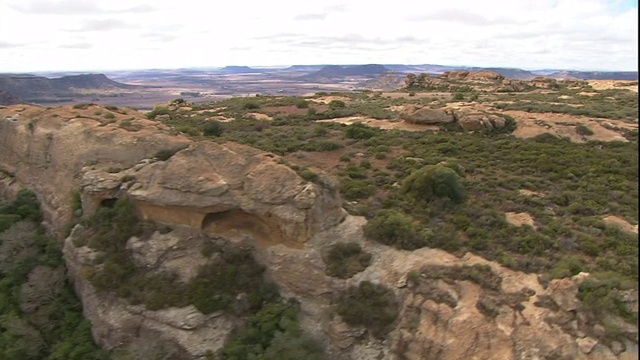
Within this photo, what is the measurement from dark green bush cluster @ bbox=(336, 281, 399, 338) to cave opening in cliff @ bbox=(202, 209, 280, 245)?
4592 millimetres

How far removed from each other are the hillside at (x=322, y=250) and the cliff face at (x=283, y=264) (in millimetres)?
66

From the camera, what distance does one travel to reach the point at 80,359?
19141 millimetres

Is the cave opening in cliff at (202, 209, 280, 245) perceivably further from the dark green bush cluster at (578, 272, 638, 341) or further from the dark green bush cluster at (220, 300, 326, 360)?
the dark green bush cluster at (578, 272, 638, 341)

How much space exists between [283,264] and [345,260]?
104 inches

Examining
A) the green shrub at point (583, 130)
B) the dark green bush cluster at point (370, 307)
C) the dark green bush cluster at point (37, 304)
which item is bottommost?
the dark green bush cluster at point (37, 304)

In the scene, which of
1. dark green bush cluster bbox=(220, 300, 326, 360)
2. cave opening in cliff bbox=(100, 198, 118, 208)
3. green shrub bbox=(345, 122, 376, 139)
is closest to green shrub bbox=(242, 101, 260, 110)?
green shrub bbox=(345, 122, 376, 139)

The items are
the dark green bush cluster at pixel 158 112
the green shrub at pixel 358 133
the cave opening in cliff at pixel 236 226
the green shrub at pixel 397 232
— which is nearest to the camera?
the green shrub at pixel 397 232

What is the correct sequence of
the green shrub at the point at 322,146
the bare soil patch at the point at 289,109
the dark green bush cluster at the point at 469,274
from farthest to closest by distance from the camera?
the bare soil patch at the point at 289,109 < the green shrub at the point at 322,146 < the dark green bush cluster at the point at 469,274

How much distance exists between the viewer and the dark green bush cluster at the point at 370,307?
16.8 m

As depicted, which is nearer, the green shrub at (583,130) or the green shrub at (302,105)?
the green shrub at (583,130)

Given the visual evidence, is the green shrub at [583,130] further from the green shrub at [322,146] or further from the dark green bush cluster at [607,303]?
the dark green bush cluster at [607,303]

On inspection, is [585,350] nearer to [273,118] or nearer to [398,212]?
[398,212]

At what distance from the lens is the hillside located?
51.5 feet

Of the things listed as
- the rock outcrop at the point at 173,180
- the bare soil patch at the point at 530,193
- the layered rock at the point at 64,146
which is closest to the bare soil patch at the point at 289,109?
the layered rock at the point at 64,146
